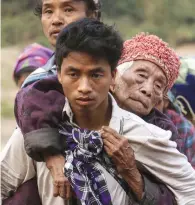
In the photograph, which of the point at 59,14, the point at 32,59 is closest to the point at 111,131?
the point at 59,14

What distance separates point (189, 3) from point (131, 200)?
70.8 feet

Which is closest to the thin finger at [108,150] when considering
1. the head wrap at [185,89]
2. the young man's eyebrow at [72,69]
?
the young man's eyebrow at [72,69]

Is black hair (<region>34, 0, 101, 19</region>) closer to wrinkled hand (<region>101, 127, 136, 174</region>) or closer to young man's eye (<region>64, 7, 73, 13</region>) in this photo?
young man's eye (<region>64, 7, 73, 13</region>)

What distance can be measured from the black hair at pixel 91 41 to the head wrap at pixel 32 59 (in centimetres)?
428

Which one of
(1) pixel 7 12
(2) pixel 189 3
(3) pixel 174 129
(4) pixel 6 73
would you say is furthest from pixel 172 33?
(3) pixel 174 129

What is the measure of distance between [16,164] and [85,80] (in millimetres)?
489

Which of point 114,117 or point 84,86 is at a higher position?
point 84,86

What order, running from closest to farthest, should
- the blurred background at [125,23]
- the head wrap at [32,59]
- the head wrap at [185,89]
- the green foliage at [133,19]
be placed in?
the head wrap at [185,89]
the head wrap at [32,59]
the blurred background at [125,23]
the green foliage at [133,19]

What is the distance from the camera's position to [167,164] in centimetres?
310

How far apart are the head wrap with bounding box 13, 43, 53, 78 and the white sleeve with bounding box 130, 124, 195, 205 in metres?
4.36

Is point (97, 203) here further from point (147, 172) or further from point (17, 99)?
point (17, 99)

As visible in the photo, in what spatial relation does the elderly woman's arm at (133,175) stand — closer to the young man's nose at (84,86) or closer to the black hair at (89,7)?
the young man's nose at (84,86)

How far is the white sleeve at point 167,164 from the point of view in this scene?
3.08m

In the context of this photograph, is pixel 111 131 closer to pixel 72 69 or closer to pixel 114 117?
pixel 114 117
